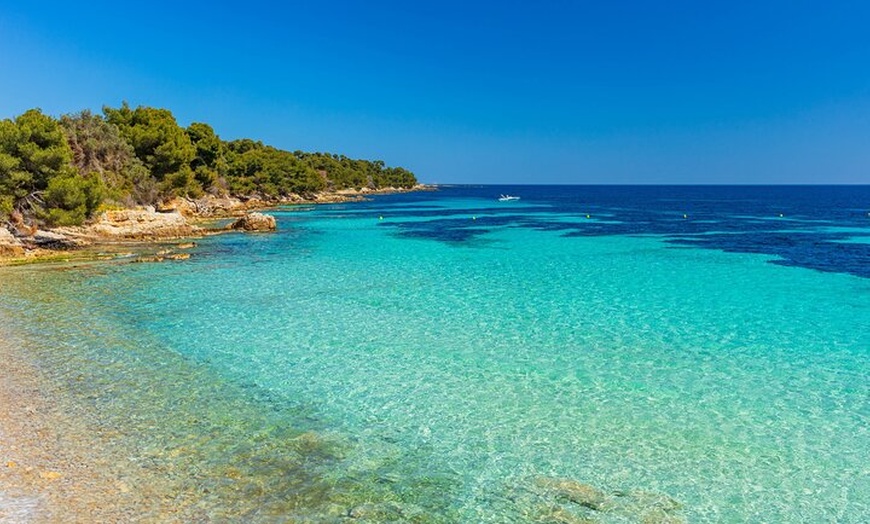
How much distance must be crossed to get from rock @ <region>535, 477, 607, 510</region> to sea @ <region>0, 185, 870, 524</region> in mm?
24

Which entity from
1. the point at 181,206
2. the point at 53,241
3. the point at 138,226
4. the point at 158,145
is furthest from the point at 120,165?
the point at 53,241

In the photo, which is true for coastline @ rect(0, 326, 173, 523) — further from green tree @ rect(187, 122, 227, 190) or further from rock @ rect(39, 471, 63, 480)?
green tree @ rect(187, 122, 227, 190)

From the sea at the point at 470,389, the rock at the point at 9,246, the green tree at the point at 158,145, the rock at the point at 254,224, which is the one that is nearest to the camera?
the sea at the point at 470,389

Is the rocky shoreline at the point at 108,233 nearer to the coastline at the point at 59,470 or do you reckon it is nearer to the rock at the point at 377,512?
the coastline at the point at 59,470

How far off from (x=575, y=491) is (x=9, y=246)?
26.3 metres

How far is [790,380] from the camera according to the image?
33.4 feet

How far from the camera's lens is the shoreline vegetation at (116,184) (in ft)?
89.3

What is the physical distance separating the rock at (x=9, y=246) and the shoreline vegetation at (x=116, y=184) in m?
0.04

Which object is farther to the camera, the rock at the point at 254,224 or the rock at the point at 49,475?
the rock at the point at 254,224

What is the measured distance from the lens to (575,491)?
652 cm

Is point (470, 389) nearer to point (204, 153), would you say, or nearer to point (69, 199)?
point (69, 199)

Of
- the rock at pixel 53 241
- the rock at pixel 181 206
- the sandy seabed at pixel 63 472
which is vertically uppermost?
the rock at pixel 181 206

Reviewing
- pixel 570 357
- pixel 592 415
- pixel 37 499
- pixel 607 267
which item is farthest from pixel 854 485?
pixel 607 267

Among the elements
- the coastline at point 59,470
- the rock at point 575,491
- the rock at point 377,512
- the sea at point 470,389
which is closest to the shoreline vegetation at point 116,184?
the sea at point 470,389
